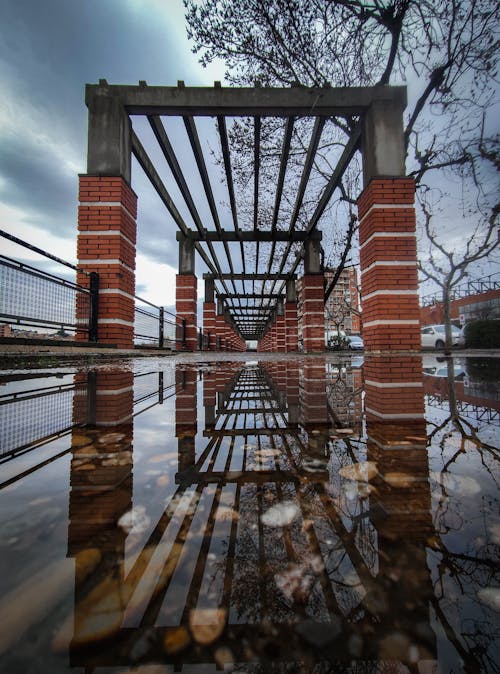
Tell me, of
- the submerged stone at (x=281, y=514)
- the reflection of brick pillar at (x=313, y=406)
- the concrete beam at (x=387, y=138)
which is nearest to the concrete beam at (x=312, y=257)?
the concrete beam at (x=387, y=138)

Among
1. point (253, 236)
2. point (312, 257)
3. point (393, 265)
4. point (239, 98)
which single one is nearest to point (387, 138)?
point (393, 265)

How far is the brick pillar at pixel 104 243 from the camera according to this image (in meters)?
5.68

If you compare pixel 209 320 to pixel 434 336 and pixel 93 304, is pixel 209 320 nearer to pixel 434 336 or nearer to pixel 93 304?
pixel 93 304

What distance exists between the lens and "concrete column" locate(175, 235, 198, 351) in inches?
510

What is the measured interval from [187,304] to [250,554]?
45.6 ft

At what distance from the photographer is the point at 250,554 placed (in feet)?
1.60

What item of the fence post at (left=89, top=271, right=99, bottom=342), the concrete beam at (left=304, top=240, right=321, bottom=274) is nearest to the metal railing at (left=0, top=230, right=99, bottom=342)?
the fence post at (left=89, top=271, right=99, bottom=342)

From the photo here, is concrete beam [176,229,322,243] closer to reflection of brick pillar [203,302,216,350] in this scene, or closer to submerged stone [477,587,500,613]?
reflection of brick pillar [203,302,216,350]

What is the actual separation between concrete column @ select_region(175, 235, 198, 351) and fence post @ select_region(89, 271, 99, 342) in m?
7.66

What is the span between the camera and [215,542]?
19.8 inches

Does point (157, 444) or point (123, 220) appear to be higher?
point (123, 220)

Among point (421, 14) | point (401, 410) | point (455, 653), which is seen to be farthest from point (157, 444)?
point (421, 14)

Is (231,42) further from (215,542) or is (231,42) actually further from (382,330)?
(215,542)

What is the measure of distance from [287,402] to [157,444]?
101 centimetres
